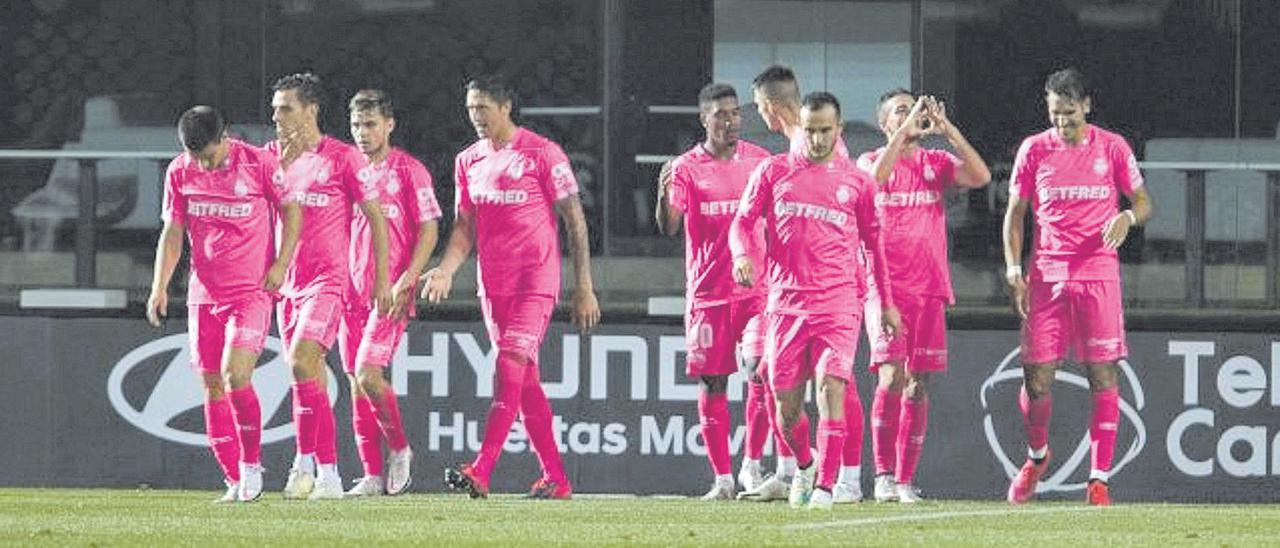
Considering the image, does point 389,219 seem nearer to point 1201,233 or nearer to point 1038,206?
point 1038,206

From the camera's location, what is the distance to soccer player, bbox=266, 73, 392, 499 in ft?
54.5

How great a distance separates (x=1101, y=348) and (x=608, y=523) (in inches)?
135

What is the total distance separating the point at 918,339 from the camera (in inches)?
672

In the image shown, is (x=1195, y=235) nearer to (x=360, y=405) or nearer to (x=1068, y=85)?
(x=1068, y=85)

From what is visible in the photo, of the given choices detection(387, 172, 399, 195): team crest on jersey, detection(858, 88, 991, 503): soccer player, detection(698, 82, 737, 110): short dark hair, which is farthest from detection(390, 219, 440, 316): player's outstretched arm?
detection(858, 88, 991, 503): soccer player

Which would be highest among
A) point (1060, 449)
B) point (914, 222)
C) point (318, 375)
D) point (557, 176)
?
point (557, 176)

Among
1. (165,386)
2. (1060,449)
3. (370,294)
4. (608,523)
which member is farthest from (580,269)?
(165,386)

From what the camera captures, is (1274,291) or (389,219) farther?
(1274,291)

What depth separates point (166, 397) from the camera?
19453mm

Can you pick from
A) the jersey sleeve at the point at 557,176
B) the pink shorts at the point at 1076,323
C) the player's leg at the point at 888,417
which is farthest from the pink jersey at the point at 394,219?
the pink shorts at the point at 1076,323

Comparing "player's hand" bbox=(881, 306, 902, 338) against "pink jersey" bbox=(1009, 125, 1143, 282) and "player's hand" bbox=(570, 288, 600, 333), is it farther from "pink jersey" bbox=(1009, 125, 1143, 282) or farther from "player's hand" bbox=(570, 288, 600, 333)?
"pink jersey" bbox=(1009, 125, 1143, 282)

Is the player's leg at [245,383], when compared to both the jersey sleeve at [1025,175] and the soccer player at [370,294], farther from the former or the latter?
the jersey sleeve at [1025,175]

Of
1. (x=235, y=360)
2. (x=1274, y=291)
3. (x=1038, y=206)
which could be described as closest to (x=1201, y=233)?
(x=1274, y=291)

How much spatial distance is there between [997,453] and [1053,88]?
2971 millimetres
